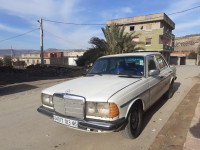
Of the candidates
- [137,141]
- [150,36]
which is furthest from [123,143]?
[150,36]

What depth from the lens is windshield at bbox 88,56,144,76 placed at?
11.3 ft

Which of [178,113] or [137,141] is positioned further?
[178,113]

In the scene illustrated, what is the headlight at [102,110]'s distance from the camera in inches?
87.9

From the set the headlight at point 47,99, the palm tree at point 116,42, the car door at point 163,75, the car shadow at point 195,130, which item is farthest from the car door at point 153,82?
the palm tree at point 116,42

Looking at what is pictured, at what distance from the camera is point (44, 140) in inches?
112

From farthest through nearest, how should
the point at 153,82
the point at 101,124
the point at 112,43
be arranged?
the point at 112,43, the point at 153,82, the point at 101,124

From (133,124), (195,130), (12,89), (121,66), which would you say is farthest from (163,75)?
(12,89)

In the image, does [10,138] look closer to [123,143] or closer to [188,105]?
[123,143]

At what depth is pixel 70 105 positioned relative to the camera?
245 centimetres

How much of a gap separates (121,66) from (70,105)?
67.9 inches

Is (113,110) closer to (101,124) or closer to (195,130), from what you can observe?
(101,124)

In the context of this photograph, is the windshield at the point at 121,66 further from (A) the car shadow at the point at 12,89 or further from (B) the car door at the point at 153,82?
(A) the car shadow at the point at 12,89

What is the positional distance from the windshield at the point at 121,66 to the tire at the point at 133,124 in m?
0.87

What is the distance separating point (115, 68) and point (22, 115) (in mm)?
2850
